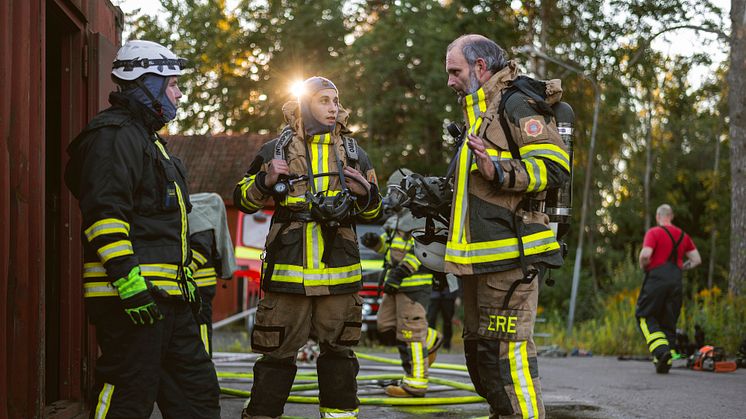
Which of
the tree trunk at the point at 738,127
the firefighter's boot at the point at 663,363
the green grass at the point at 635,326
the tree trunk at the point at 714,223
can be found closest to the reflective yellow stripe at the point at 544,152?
the firefighter's boot at the point at 663,363

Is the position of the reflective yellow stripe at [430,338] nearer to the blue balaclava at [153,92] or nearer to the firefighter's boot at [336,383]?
the firefighter's boot at [336,383]

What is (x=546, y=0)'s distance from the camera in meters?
31.0

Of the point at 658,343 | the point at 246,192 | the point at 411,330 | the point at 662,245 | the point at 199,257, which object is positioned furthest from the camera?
the point at 662,245

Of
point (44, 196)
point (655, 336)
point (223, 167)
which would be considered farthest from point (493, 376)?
point (223, 167)

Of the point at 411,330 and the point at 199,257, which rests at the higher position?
the point at 199,257

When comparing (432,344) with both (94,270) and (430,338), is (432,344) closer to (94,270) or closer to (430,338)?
(430,338)

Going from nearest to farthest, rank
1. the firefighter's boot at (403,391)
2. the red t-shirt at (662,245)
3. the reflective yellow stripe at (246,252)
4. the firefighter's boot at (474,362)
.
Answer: the firefighter's boot at (474,362), the firefighter's boot at (403,391), the red t-shirt at (662,245), the reflective yellow stripe at (246,252)

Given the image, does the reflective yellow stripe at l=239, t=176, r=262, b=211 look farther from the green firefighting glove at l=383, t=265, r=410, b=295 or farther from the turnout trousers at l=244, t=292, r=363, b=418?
the green firefighting glove at l=383, t=265, r=410, b=295

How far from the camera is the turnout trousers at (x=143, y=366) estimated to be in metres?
4.52

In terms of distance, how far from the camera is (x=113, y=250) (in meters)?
4.37

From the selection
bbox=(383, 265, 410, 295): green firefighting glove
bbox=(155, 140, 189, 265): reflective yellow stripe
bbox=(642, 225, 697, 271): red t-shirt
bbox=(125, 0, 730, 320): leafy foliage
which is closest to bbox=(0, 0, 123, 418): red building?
bbox=(155, 140, 189, 265): reflective yellow stripe

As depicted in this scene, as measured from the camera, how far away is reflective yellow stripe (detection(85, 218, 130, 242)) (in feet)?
14.4

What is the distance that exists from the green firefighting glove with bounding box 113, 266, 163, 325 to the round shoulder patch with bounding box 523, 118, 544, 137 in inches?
75.8

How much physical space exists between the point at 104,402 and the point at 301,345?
143 centimetres
